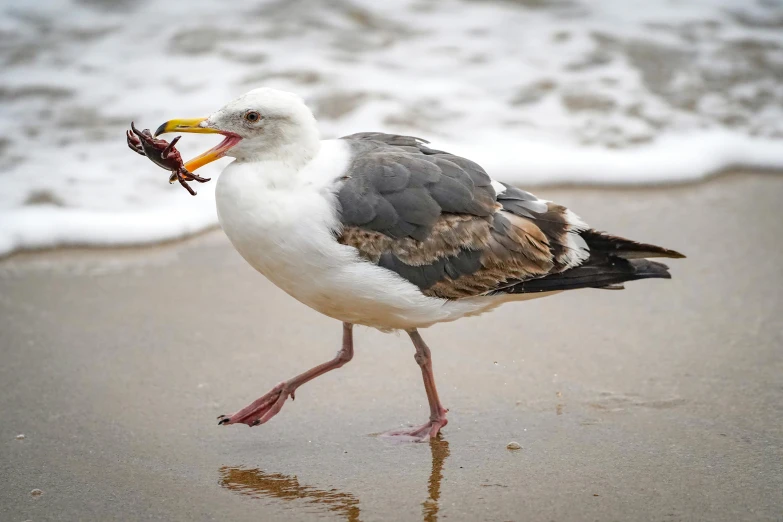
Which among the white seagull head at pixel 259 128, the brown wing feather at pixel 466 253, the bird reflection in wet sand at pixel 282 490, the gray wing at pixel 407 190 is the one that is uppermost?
the white seagull head at pixel 259 128

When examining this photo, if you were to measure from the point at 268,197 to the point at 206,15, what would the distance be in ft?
23.4

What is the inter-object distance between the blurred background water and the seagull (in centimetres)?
242

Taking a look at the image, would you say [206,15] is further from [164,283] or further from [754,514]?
[754,514]

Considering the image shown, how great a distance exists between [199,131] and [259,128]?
0.83ft

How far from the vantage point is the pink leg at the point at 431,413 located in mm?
4441

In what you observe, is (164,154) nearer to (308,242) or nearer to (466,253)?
(308,242)

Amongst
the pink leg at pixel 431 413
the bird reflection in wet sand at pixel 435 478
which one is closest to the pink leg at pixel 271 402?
the pink leg at pixel 431 413

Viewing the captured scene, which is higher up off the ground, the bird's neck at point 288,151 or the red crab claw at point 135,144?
the bird's neck at point 288,151

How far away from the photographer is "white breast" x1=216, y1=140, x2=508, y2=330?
413 centimetres

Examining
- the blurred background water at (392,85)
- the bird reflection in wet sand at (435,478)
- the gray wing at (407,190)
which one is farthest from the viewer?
the blurred background water at (392,85)

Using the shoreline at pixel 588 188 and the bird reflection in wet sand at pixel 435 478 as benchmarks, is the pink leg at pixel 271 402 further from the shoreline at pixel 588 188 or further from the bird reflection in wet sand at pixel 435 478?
the shoreline at pixel 588 188

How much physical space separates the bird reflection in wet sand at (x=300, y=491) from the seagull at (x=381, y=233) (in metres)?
0.35

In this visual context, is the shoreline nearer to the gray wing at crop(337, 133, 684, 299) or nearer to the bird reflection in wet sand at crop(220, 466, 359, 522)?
the gray wing at crop(337, 133, 684, 299)

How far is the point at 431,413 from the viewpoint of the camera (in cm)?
452
